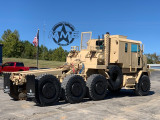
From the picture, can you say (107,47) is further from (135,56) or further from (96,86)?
(96,86)

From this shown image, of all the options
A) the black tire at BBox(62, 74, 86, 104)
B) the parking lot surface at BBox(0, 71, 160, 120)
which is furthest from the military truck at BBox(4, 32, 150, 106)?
the parking lot surface at BBox(0, 71, 160, 120)

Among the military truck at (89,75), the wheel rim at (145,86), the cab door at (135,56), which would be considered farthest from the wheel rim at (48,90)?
the wheel rim at (145,86)

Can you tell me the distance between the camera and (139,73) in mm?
12414

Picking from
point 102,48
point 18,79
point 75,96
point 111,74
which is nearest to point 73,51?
point 102,48

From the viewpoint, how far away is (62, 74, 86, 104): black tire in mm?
9008

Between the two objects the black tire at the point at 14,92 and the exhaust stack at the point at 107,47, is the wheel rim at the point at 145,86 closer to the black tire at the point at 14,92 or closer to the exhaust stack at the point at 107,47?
the exhaust stack at the point at 107,47

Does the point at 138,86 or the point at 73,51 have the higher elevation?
the point at 73,51

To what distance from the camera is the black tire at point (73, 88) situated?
9.01m

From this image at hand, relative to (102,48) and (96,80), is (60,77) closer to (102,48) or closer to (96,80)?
(96,80)

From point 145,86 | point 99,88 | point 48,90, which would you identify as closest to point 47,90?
point 48,90

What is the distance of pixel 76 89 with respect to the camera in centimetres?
930

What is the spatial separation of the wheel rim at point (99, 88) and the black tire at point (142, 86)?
8.79ft

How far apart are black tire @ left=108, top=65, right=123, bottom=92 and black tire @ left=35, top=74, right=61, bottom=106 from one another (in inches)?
132

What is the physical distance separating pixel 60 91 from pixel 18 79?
175 centimetres
